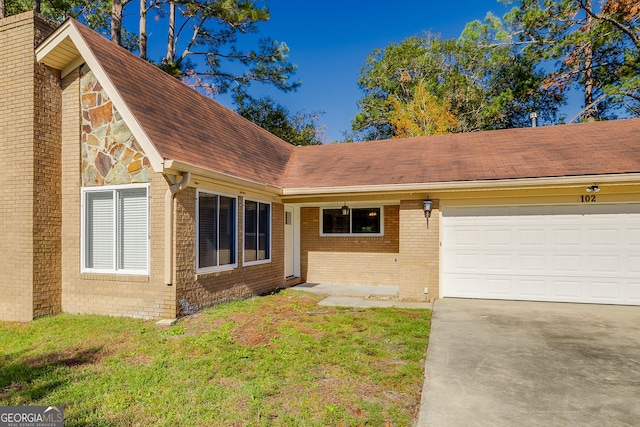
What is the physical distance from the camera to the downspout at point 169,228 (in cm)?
659

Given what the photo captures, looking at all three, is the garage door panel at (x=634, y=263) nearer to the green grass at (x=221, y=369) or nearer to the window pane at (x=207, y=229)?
the green grass at (x=221, y=369)

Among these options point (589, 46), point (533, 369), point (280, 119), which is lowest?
point (533, 369)

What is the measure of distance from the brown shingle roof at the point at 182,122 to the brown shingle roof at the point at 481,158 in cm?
138

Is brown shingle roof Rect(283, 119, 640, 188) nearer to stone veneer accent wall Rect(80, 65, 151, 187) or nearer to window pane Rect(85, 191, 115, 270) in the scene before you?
stone veneer accent wall Rect(80, 65, 151, 187)

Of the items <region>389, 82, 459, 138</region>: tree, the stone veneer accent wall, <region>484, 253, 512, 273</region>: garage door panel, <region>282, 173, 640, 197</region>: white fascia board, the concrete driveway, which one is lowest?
the concrete driveway

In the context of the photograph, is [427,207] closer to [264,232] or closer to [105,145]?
[264,232]

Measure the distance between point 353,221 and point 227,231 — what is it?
14.9 feet

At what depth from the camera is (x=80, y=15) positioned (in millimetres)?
20188

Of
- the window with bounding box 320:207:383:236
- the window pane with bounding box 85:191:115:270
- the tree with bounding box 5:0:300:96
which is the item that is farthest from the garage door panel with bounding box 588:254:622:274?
the tree with bounding box 5:0:300:96

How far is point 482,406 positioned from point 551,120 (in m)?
25.0

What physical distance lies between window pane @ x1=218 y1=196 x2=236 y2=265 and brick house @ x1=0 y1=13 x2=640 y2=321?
0.13 ft

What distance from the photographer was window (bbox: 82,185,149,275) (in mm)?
7012

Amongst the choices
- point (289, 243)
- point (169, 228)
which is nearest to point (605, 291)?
point (289, 243)

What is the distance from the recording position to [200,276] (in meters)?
7.30
